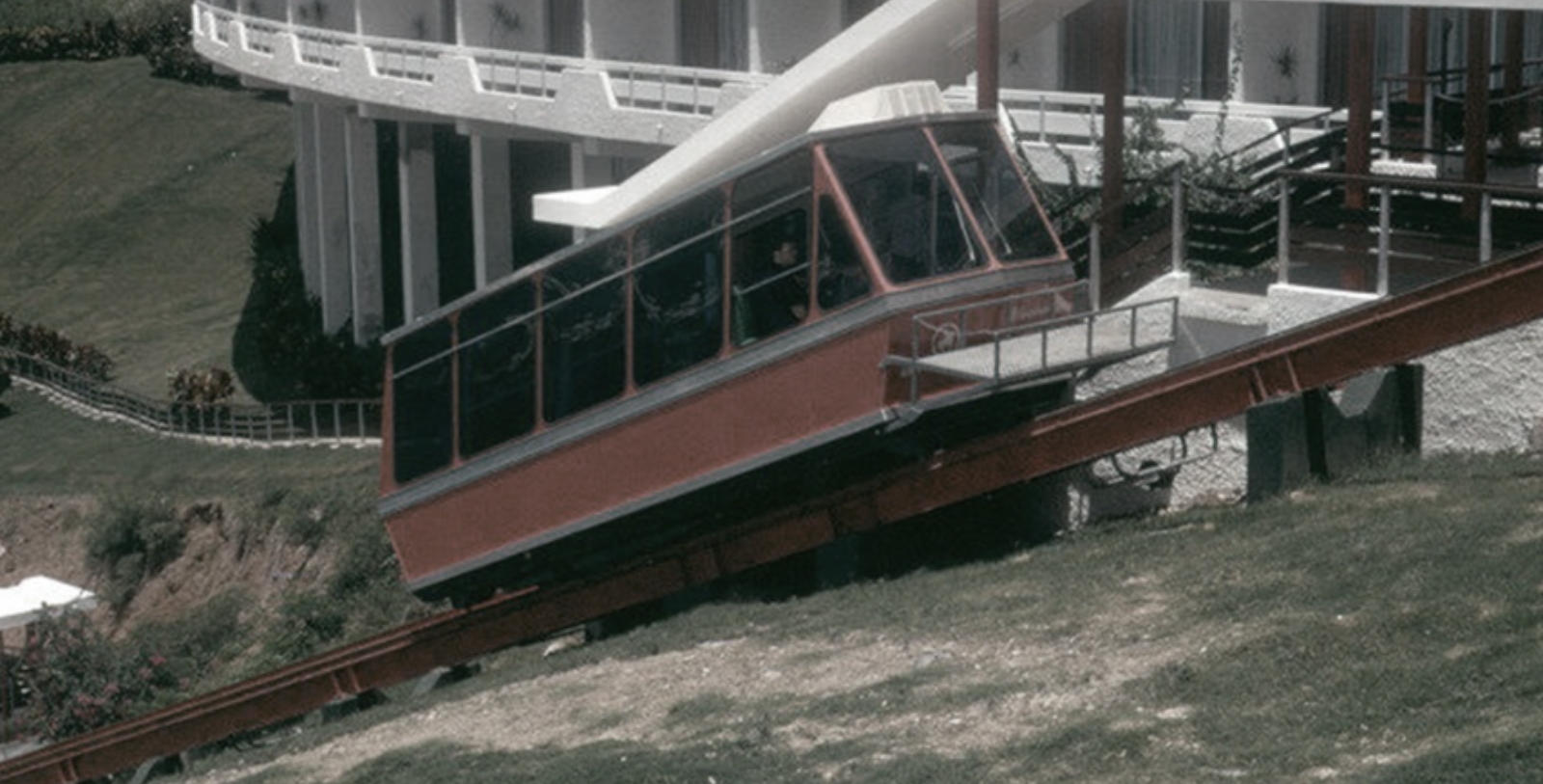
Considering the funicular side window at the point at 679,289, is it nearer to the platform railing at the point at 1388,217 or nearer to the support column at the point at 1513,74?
the platform railing at the point at 1388,217

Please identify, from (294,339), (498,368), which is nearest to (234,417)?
(294,339)

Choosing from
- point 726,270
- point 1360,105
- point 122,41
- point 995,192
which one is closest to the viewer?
→ point 726,270

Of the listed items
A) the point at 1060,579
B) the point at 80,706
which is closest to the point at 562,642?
the point at 1060,579

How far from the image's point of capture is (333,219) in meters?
57.2

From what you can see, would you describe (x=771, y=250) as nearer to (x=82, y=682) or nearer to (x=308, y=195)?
(x=82, y=682)

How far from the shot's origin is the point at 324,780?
20.5m

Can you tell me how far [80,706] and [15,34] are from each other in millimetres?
53033

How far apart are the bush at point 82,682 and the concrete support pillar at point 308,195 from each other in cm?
2330

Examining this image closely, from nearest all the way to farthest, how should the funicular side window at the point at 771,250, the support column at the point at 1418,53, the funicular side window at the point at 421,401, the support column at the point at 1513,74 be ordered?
the funicular side window at the point at 771,250, the funicular side window at the point at 421,401, the support column at the point at 1513,74, the support column at the point at 1418,53

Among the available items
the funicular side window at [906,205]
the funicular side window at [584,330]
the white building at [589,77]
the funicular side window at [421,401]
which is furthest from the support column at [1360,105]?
the funicular side window at [421,401]

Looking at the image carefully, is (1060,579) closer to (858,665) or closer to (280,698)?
(858,665)

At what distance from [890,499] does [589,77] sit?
58.6 ft

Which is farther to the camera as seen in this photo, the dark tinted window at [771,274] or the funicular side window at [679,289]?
the funicular side window at [679,289]

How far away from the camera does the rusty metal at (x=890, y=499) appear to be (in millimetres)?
20984
